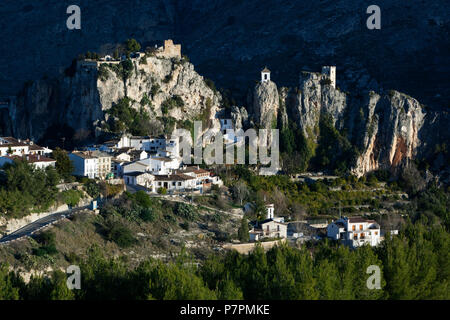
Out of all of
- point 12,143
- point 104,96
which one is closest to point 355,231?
point 104,96

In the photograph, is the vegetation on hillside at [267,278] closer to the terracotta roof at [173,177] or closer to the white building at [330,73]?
the terracotta roof at [173,177]

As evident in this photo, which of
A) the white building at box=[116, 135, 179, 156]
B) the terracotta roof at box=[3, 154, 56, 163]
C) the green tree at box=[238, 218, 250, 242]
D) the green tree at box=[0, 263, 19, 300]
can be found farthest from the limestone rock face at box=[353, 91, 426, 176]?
the green tree at box=[0, 263, 19, 300]

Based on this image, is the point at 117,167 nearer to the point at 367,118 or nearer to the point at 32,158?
the point at 32,158

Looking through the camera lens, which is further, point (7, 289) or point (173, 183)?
point (173, 183)

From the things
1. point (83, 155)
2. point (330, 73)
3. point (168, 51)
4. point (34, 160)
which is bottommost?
point (34, 160)

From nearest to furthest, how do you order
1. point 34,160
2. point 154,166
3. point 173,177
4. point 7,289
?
point 7,289 < point 34,160 < point 173,177 < point 154,166

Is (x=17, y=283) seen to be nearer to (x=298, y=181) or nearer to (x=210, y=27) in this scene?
(x=298, y=181)

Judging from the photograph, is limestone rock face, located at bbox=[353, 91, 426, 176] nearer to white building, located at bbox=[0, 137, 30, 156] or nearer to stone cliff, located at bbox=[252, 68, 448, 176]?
stone cliff, located at bbox=[252, 68, 448, 176]

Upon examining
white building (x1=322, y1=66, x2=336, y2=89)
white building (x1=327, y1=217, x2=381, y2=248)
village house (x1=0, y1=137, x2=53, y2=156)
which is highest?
white building (x1=322, y1=66, x2=336, y2=89)

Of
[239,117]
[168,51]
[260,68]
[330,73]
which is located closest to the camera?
[239,117]
